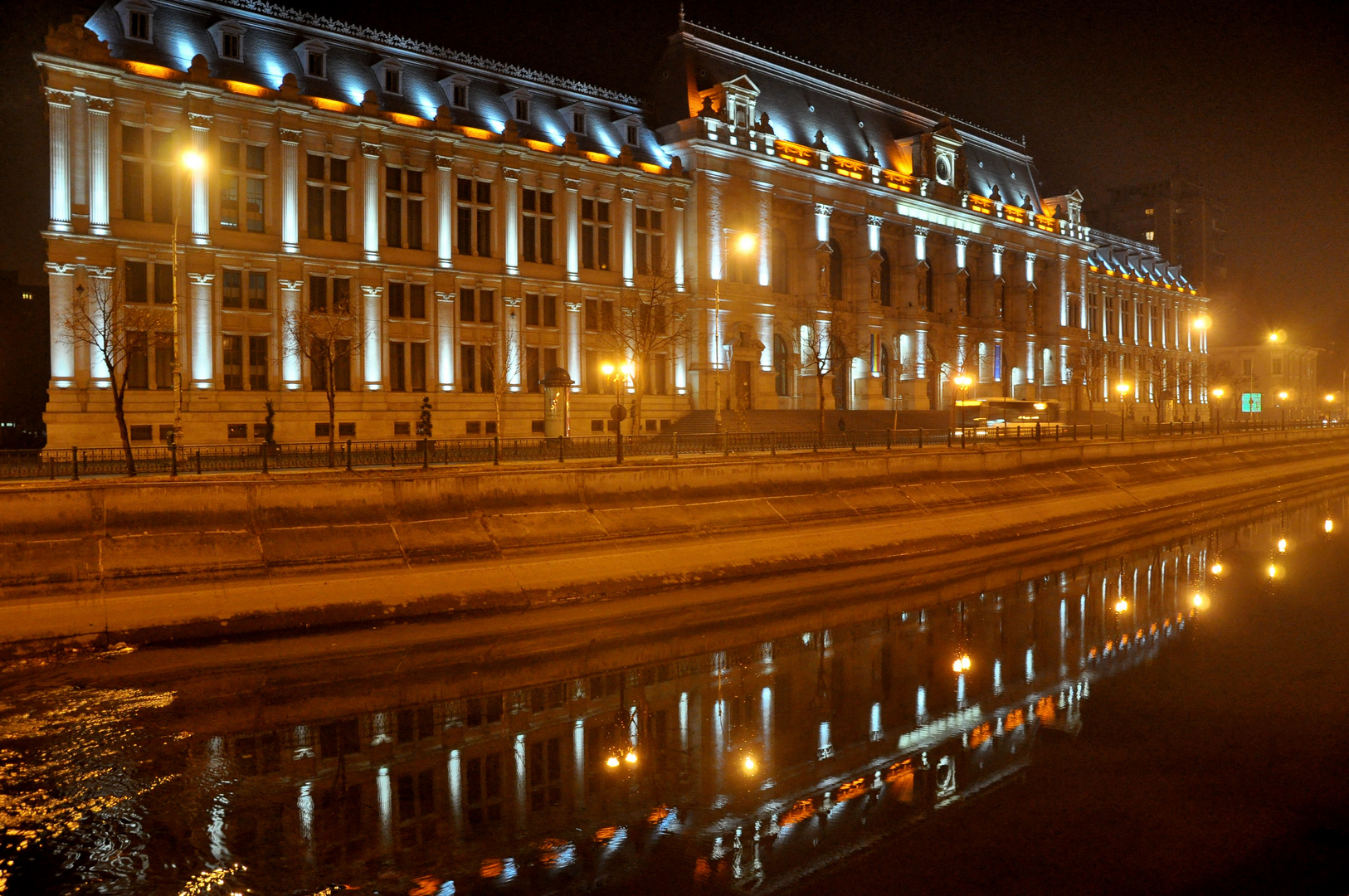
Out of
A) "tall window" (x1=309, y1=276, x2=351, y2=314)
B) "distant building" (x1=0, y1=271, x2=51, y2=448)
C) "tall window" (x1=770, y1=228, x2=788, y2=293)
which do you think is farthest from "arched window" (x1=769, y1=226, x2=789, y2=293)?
"distant building" (x1=0, y1=271, x2=51, y2=448)

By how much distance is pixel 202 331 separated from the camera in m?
44.4

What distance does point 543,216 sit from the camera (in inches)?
2223

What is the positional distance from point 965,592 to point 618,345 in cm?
3157

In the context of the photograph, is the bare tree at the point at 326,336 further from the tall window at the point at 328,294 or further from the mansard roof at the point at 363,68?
the mansard roof at the point at 363,68

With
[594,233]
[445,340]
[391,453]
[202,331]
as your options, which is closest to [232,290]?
[202,331]

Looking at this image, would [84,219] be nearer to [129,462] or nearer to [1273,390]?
[129,462]

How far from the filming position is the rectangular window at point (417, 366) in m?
51.2

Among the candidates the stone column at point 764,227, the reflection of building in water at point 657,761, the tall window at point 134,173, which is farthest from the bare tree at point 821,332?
the reflection of building in water at point 657,761

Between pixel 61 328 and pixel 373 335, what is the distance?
13400 millimetres

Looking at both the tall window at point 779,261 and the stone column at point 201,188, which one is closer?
the stone column at point 201,188

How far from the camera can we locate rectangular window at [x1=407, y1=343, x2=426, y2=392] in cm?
5116

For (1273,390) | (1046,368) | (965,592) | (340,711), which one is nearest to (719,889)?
(340,711)

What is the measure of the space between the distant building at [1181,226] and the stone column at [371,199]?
123993mm

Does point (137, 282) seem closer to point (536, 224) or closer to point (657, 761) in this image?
point (536, 224)
